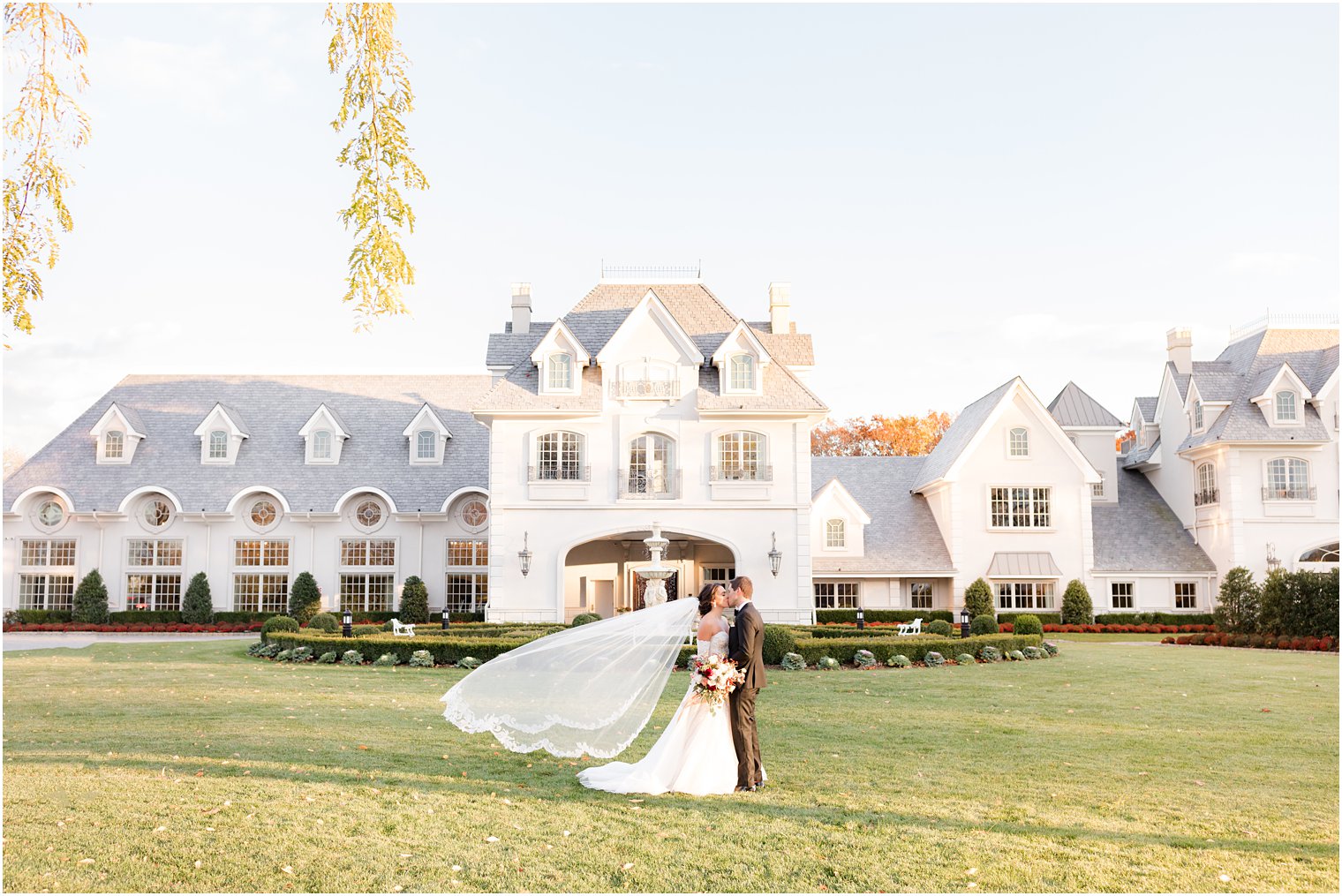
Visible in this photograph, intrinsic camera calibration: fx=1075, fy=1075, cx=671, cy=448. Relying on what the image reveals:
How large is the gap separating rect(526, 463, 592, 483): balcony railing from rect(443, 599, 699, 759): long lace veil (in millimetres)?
20403

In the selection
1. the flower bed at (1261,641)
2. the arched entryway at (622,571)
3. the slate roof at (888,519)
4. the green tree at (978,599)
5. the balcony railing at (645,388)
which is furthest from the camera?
the slate roof at (888,519)

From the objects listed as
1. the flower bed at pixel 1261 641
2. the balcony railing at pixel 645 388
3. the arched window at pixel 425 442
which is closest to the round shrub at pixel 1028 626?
the flower bed at pixel 1261 641

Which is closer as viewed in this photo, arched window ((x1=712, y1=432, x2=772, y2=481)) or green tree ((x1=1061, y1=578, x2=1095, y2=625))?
arched window ((x1=712, y1=432, x2=772, y2=481))

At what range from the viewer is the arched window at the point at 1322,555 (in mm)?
36219

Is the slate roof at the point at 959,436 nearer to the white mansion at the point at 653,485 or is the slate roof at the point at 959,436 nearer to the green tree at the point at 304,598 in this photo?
the white mansion at the point at 653,485

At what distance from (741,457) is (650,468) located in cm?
267

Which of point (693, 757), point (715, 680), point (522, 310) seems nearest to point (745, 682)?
point (715, 680)

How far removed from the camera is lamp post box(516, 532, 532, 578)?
101 ft

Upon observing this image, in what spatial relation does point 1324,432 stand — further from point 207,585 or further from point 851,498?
point 207,585

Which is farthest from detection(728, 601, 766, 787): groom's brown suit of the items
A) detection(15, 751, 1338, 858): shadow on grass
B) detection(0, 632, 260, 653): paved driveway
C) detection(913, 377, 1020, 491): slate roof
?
detection(913, 377, 1020, 491): slate roof

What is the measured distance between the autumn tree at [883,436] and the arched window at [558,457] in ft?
90.8

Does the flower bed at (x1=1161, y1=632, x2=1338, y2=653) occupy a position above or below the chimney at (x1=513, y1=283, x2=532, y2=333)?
below

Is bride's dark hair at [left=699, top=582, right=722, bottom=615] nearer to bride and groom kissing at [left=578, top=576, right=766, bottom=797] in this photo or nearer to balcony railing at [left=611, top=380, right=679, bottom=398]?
bride and groom kissing at [left=578, top=576, right=766, bottom=797]

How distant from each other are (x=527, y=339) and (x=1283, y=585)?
22644 mm
